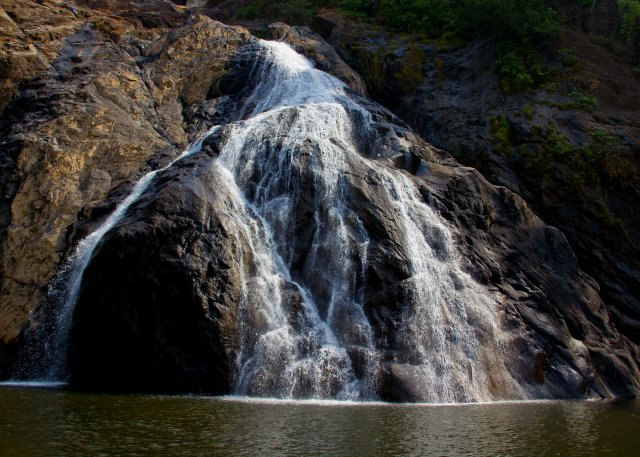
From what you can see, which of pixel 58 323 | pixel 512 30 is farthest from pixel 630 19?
pixel 58 323

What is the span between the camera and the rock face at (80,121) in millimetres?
20844

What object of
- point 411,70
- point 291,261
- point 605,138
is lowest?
point 291,261

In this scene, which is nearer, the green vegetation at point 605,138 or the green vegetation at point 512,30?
the green vegetation at point 605,138

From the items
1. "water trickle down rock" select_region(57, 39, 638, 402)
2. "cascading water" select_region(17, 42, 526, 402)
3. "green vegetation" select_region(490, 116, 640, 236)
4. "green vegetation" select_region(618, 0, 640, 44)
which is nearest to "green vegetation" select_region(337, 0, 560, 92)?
"green vegetation" select_region(618, 0, 640, 44)

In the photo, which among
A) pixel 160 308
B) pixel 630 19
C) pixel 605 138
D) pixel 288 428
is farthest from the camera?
pixel 630 19

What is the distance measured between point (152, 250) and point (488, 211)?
1266 centimetres

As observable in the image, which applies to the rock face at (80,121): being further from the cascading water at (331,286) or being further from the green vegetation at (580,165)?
the green vegetation at (580,165)

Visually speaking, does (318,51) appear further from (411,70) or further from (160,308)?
(160,308)

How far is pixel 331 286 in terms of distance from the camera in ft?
61.1

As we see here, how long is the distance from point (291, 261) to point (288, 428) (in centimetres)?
868

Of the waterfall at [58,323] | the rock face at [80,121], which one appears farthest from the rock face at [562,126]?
the waterfall at [58,323]

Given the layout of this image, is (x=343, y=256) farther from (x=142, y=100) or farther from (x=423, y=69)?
(x=423, y=69)

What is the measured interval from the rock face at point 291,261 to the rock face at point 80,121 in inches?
3.5

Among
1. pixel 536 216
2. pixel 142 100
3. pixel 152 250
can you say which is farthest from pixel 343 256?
pixel 142 100
